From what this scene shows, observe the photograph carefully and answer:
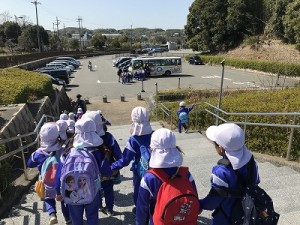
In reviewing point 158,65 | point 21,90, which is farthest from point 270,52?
point 21,90

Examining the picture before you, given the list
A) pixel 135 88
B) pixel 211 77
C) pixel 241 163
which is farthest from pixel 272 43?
pixel 241 163

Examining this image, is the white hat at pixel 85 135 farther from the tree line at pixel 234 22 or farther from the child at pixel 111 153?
the tree line at pixel 234 22

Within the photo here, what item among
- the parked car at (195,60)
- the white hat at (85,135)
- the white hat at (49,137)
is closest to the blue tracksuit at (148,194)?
the white hat at (85,135)

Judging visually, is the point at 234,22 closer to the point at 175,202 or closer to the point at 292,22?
the point at 292,22

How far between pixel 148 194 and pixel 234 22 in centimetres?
4593

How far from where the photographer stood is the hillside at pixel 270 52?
114 ft

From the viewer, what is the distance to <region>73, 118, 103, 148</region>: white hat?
336 cm

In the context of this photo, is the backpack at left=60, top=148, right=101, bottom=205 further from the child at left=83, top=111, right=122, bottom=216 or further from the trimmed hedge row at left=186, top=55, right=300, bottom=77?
the trimmed hedge row at left=186, top=55, right=300, bottom=77

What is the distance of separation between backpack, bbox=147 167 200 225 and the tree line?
3807 centimetres

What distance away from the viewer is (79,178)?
3.13 m

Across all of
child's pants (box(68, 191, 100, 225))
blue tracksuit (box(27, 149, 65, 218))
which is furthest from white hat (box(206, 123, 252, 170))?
blue tracksuit (box(27, 149, 65, 218))

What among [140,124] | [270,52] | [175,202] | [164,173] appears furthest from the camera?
[270,52]

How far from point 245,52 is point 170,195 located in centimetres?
4322

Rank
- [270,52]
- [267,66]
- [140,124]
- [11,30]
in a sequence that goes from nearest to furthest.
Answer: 1. [140,124]
2. [267,66]
3. [270,52]
4. [11,30]
